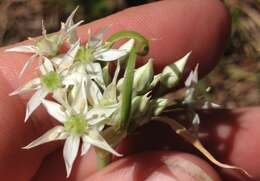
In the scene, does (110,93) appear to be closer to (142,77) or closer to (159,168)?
(142,77)

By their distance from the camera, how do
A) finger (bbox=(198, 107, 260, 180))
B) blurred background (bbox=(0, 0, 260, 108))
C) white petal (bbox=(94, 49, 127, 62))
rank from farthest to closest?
1. blurred background (bbox=(0, 0, 260, 108))
2. finger (bbox=(198, 107, 260, 180))
3. white petal (bbox=(94, 49, 127, 62))

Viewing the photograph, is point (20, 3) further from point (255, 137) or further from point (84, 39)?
point (255, 137)

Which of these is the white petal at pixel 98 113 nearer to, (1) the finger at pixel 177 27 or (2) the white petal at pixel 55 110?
(2) the white petal at pixel 55 110

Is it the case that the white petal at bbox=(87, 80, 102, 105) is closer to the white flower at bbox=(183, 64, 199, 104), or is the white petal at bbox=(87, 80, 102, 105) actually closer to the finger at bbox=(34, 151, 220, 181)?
the finger at bbox=(34, 151, 220, 181)

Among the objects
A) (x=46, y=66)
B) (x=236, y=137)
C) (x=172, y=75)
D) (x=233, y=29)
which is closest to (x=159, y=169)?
(x=172, y=75)

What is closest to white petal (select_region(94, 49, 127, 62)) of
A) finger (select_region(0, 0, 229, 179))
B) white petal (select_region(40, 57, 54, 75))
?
white petal (select_region(40, 57, 54, 75))

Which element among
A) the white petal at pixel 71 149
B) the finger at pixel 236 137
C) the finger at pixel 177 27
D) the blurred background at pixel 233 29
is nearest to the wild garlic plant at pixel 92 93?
the white petal at pixel 71 149
